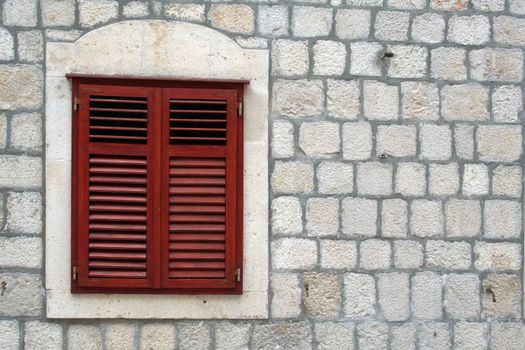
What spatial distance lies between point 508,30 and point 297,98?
1.44 metres

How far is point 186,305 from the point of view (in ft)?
16.7

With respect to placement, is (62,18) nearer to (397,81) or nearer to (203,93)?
(203,93)

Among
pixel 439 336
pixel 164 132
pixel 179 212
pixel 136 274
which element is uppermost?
pixel 164 132

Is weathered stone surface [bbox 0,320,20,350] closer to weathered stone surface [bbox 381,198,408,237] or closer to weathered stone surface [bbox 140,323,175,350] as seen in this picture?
Result: weathered stone surface [bbox 140,323,175,350]

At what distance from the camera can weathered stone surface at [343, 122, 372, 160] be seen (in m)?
5.27

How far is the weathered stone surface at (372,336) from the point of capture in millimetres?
5227

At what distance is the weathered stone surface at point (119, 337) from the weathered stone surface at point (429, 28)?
2.54 metres

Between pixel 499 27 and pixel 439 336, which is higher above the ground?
pixel 499 27

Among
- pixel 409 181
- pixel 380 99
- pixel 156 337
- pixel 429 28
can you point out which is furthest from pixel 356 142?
pixel 156 337

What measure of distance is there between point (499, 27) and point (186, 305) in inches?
104

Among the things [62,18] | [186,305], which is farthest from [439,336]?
[62,18]

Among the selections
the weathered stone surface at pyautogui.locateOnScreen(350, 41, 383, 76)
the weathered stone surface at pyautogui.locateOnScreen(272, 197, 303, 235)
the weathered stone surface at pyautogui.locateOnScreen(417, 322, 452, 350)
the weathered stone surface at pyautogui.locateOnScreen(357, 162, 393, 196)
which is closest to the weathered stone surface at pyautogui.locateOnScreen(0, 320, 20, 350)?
the weathered stone surface at pyautogui.locateOnScreen(272, 197, 303, 235)

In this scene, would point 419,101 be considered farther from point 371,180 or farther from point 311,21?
point 311,21

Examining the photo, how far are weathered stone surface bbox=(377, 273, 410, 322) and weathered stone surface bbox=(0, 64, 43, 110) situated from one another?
2369 millimetres
